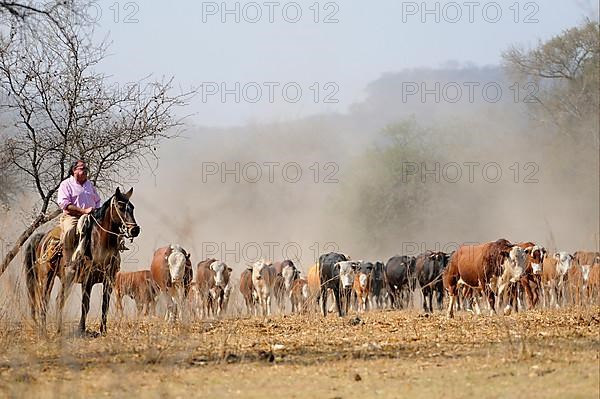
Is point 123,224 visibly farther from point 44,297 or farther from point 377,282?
point 377,282

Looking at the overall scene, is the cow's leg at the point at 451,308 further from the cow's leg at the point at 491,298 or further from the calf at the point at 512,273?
the calf at the point at 512,273

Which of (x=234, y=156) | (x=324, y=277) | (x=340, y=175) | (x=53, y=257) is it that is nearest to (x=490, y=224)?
(x=340, y=175)

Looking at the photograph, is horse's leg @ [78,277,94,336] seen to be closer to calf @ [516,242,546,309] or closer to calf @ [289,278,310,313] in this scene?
calf @ [516,242,546,309]

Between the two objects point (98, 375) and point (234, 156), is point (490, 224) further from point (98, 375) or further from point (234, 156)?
point (98, 375)

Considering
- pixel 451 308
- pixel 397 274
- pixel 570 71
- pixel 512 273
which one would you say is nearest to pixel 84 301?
pixel 451 308

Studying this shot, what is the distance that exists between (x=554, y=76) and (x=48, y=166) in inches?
1535

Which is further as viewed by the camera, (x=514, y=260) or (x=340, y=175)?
(x=340, y=175)

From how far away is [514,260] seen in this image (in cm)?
2312

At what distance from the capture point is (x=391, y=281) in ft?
119

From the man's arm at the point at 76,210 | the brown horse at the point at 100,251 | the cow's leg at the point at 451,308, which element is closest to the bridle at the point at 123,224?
the brown horse at the point at 100,251

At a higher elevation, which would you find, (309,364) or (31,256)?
(31,256)

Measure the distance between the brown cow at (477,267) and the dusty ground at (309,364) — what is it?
6.92 m

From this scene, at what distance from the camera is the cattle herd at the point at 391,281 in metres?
21.0

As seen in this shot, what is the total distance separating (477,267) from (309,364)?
1169 centimetres
